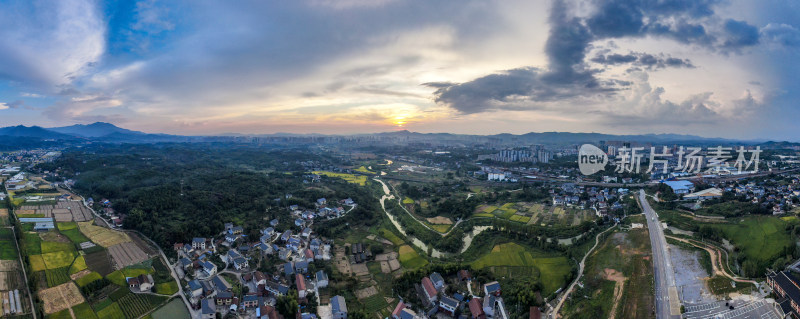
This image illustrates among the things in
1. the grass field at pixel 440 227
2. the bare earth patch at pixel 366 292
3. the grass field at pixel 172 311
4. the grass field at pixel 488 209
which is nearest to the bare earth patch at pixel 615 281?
the bare earth patch at pixel 366 292

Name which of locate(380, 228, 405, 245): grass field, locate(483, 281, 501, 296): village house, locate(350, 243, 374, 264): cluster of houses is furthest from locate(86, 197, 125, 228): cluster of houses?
locate(483, 281, 501, 296): village house

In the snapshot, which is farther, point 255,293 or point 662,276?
point 255,293

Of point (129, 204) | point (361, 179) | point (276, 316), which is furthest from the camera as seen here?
point (361, 179)

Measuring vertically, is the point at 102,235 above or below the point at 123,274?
above

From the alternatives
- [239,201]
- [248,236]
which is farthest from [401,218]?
[239,201]

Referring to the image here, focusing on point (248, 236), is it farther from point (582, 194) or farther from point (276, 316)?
point (582, 194)

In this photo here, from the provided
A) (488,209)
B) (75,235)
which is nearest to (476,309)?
(488,209)

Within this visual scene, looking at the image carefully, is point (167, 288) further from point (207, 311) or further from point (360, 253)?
point (360, 253)
